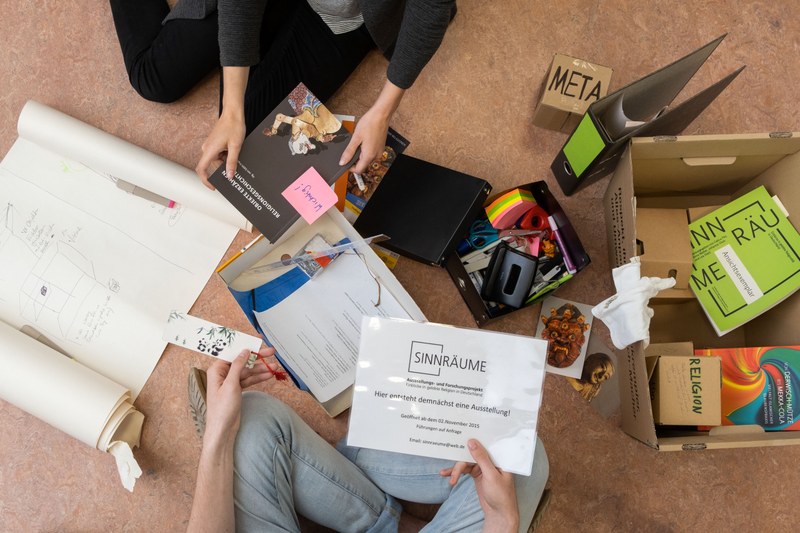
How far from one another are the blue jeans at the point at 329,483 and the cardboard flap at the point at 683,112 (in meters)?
0.59

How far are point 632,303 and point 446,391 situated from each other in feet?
1.18

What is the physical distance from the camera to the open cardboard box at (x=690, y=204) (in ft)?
3.02

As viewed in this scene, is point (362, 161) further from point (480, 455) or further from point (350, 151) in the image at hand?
point (480, 455)

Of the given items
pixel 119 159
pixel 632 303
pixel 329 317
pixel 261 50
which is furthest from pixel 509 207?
pixel 119 159

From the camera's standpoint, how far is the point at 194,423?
1.10 metres

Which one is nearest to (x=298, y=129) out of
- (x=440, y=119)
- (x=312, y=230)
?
(x=312, y=230)

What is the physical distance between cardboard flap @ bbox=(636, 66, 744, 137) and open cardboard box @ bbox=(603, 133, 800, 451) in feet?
0.11

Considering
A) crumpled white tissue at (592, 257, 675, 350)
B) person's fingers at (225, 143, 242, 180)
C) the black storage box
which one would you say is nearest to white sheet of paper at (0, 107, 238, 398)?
person's fingers at (225, 143, 242, 180)

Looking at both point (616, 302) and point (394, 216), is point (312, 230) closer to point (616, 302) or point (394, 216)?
point (394, 216)

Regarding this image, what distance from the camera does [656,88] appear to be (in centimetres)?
99

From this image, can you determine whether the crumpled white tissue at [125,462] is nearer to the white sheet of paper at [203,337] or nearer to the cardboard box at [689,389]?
the white sheet of paper at [203,337]

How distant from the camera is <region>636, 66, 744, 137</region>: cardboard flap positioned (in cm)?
90

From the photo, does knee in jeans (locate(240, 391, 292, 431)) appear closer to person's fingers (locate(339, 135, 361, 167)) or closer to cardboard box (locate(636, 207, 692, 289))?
person's fingers (locate(339, 135, 361, 167))

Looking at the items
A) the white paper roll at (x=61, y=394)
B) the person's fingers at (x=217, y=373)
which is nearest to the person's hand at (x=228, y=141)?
the person's fingers at (x=217, y=373)
